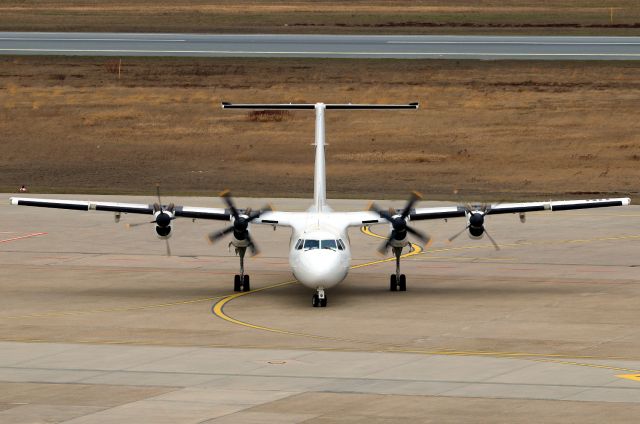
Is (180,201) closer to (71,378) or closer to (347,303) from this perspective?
(347,303)

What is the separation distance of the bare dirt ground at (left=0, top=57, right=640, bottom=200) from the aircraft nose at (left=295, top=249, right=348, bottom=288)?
100 ft

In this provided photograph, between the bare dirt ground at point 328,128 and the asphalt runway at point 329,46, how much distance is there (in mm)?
3290

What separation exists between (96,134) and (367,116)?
1690 centimetres

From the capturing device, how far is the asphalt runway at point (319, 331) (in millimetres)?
32781

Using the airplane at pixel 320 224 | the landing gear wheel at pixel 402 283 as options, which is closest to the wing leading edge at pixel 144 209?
the airplane at pixel 320 224

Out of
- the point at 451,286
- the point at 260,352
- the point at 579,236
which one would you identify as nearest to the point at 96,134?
the point at 579,236

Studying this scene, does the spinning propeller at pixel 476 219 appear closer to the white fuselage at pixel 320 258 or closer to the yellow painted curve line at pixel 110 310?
the white fuselage at pixel 320 258

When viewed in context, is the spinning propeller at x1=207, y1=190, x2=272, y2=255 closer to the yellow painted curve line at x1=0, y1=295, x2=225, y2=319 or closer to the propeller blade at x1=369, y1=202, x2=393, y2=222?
the yellow painted curve line at x1=0, y1=295, x2=225, y2=319

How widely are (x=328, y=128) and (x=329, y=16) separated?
145ft

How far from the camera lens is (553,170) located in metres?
82.8

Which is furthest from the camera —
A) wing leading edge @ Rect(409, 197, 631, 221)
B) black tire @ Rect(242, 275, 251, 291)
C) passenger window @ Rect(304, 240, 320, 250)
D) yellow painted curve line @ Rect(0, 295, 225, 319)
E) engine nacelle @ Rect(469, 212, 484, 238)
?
black tire @ Rect(242, 275, 251, 291)

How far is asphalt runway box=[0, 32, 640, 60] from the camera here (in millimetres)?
102562

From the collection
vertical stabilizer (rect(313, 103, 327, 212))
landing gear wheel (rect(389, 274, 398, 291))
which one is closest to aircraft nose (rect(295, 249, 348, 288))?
vertical stabilizer (rect(313, 103, 327, 212))

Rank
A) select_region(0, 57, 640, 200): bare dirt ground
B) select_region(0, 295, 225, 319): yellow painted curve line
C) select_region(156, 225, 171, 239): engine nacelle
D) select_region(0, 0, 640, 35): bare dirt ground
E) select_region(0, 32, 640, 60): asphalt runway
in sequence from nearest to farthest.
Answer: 1. select_region(0, 295, 225, 319): yellow painted curve line
2. select_region(156, 225, 171, 239): engine nacelle
3. select_region(0, 57, 640, 200): bare dirt ground
4. select_region(0, 32, 640, 60): asphalt runway
5. select_region(0, 0, 640, 35): bare dirt ground
